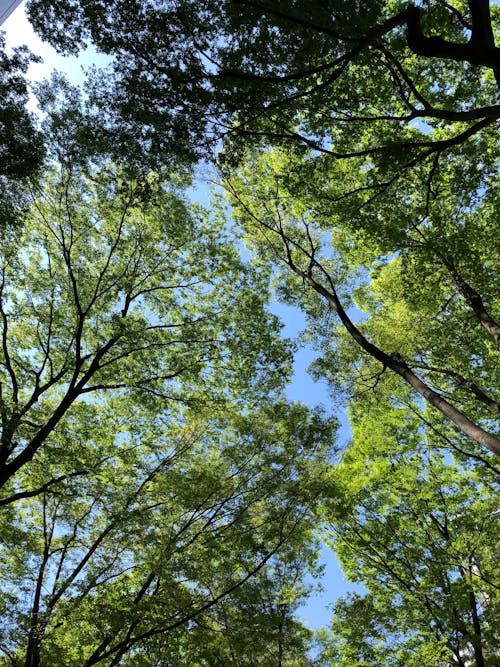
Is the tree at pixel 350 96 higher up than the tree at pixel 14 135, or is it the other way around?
the tree at pixel 350 96

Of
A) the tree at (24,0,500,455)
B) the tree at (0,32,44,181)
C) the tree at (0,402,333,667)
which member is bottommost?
the tree at (0,402,333,667)

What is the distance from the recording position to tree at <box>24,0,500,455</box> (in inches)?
180

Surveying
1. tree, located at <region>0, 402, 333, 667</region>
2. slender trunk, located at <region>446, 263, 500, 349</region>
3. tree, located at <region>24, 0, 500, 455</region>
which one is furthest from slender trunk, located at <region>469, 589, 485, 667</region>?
slender trunk, located at <region>446, 263, 500, 349</region>

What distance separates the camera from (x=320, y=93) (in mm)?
5922

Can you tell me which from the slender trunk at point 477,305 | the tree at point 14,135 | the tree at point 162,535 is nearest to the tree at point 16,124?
the tree at point 14,135

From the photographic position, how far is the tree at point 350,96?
15.0 feet

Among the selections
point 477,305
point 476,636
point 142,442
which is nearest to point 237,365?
point 142,442

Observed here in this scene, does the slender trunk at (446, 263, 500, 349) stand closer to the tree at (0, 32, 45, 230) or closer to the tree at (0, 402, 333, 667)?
the tree at (0, 402, 333, 667)

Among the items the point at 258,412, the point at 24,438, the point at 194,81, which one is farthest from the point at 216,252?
the point at 24,438

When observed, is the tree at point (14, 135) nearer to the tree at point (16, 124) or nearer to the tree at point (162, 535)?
the tree at point (16, 124)

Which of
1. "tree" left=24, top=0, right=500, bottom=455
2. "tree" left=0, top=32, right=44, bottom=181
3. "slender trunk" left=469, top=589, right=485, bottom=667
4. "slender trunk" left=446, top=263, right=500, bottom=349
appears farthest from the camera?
"slender trunk" left=469, top=589, right=485, bottom=667

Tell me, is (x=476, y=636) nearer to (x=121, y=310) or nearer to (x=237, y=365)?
(x=237, y=365)

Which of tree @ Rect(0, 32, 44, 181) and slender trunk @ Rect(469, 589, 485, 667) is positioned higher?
tree @ Rect(0, 32, 44, 181)

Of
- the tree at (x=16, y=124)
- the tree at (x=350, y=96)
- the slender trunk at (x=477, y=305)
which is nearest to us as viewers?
the tree at (x=350, y=96)
